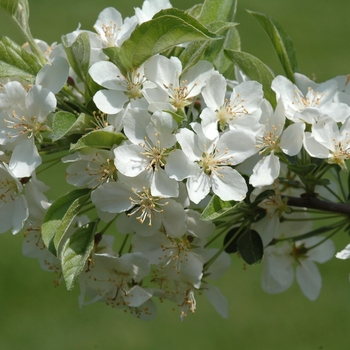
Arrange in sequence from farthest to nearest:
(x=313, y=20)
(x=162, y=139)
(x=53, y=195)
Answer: (x=313, y=20)
(x=53, y=195)
(x=162, y=139)

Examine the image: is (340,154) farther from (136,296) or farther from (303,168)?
(136,296)

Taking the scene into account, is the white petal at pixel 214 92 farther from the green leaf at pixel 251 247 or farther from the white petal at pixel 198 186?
the green leaf at pixel 251 247

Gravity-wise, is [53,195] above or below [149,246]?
below

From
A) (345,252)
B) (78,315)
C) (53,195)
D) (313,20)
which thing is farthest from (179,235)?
(313,20)

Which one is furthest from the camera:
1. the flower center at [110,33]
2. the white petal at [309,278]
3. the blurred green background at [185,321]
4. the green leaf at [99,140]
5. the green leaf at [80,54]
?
the blurred green background at [185,321]

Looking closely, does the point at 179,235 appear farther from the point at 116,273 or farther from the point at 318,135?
the point at 318,135

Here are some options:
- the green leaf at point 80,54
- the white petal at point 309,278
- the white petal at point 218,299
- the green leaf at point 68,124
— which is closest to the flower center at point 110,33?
the green leaf at point 80,54
